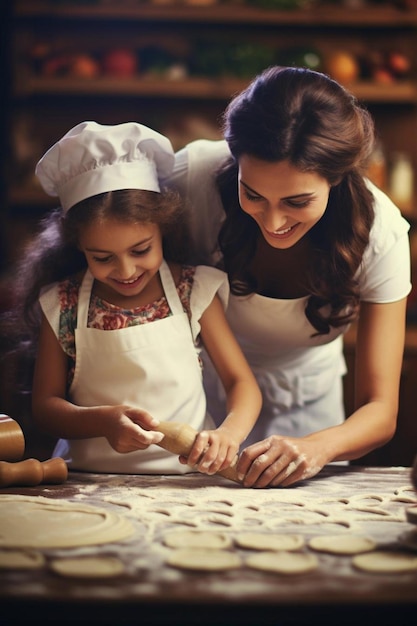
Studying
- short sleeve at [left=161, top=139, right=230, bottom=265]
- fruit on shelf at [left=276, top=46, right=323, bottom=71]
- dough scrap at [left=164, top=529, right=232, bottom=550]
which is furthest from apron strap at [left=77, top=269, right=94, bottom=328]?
fruit on shelf at [left=276, top=46, right=323, bottom=71]

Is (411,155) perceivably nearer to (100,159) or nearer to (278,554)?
(100,159)

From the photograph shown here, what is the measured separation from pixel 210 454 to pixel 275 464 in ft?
0.39

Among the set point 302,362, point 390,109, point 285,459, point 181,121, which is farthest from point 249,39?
point 285,459

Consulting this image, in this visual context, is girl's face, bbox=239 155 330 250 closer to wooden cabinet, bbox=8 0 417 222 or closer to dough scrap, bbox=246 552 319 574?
dough scrap, bbox=246 552 319 574

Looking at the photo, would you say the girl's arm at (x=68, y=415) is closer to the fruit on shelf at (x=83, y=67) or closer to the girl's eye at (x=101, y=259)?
the girl's eye at (x=101, y=259)

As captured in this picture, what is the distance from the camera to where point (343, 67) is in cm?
349

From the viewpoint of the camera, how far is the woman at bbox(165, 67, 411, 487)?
1.47m

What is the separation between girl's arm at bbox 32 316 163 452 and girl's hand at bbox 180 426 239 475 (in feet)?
0.24

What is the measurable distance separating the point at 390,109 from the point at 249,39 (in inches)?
27.2

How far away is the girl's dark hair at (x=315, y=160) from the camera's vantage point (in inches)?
57.7

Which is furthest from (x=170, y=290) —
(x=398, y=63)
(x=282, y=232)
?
(x=398, y=63)

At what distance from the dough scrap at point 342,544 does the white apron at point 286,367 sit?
0.73 metres

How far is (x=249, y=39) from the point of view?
3588 millimetres

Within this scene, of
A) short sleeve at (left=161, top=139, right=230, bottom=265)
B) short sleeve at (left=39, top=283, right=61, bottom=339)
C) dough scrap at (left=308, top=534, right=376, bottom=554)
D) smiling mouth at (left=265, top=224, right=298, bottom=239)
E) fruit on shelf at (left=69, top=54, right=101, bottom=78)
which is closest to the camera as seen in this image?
dough scrap at (left=308, top=534, right=376, bottom=554)
